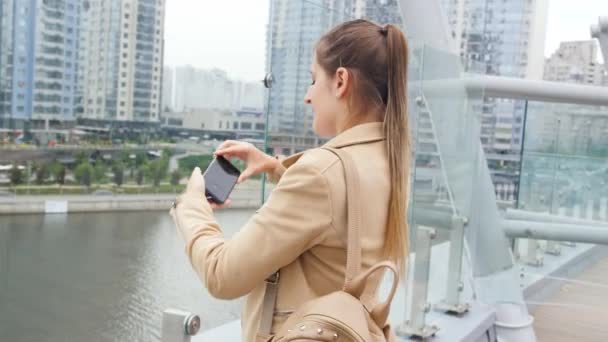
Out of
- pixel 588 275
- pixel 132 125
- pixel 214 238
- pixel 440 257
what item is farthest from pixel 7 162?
pixel 588 275

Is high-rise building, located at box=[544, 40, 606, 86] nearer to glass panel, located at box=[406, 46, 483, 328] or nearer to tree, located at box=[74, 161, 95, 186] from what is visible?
glass panel, located at box=[406, 46, 483, 328]

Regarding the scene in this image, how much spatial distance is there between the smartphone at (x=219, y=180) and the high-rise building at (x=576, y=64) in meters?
4.27

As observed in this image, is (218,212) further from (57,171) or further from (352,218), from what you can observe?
(352,218)

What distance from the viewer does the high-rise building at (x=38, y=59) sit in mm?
1359

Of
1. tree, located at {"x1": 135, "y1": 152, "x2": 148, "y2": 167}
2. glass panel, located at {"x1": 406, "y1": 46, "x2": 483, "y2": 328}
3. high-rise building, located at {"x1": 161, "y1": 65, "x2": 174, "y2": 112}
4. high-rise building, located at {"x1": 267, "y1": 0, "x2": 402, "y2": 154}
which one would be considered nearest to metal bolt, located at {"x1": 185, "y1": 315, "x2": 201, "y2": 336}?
tree, located at {"x1": 135, "y1": 152, "x2": 148, "y2": 167}

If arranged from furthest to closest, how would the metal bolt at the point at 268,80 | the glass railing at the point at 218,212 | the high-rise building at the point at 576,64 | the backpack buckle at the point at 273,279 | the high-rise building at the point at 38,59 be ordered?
the high-rise building at the point at 576,64
the metal bolt at the point at 268,80
the glass railing at the point at 218,212
the high-rise building at the point at 38,59
the backpack buckle at the point at 273,279

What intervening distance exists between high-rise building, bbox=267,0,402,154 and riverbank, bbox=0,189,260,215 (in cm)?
40

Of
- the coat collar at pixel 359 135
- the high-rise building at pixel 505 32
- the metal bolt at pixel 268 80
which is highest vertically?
the high-rise building at pixel 505 32

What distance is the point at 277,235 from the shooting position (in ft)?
3.61

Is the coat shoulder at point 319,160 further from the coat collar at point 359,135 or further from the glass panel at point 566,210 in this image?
the glass panel at point 566,210

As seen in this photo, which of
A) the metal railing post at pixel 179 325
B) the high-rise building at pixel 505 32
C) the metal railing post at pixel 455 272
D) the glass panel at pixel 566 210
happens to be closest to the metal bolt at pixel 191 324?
the metal railing post at pixel 179 325

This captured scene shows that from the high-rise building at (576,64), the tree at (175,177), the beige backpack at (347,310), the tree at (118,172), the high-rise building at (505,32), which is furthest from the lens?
the high-rise building at (505,32)

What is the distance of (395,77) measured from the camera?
1.22 metres

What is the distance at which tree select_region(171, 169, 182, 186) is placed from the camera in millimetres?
1704
